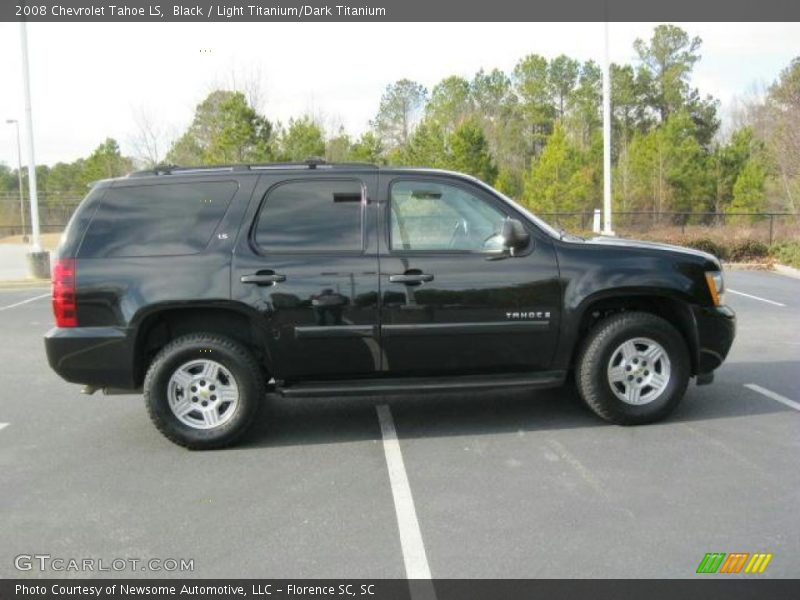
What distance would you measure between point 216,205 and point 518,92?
5366 centimetres

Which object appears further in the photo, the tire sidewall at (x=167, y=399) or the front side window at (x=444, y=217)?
the front side window at (x=444, y=217)

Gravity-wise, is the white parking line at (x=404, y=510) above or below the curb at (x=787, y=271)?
below

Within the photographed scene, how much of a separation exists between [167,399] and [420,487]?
6.31ft

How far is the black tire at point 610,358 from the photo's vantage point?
5.42 metres

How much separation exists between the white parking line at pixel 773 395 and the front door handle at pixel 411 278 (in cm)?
321

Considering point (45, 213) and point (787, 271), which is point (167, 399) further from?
point (45, 213)

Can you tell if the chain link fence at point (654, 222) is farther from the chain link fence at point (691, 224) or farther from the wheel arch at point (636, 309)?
the wheel arch at point (636, 309)

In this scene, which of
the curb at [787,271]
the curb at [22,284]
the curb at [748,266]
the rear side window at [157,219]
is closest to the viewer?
the rear side window at [157,219]

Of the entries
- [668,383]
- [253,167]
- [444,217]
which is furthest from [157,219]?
[668,383]

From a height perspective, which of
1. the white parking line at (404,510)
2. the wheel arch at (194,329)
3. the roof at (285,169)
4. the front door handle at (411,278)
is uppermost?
the roof at (285,169)

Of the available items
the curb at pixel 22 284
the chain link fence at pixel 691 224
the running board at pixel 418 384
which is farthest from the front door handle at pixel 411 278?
the chain link fence at pixel 691 224

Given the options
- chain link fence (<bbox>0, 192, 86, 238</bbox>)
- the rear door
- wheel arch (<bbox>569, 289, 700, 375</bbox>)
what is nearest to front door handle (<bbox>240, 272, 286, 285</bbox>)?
the rear door
